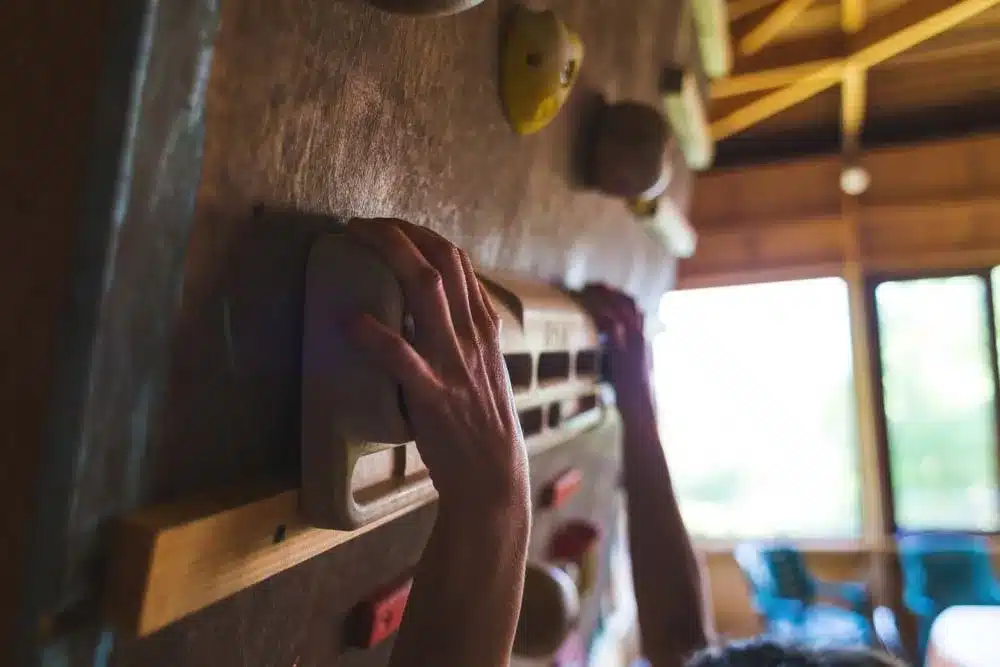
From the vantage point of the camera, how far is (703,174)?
14.6ft

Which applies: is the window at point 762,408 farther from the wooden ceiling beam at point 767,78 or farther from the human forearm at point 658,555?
the human forearm at point 658,555

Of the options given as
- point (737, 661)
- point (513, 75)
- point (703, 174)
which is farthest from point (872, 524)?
point (513, 75)

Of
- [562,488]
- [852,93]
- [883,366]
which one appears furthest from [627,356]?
[883,366]

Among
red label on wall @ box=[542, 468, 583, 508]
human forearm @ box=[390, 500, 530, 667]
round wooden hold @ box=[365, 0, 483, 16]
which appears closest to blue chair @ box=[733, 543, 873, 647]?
red label on wall @ box=[542, 468, 583, 508]

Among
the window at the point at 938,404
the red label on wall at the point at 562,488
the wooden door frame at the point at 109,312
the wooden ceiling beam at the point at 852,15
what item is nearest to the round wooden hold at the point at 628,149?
the red label on wall at the point at 562,488

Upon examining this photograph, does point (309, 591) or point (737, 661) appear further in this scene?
point (737, 661)

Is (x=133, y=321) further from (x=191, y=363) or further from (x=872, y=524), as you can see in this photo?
(x=872, y=524)

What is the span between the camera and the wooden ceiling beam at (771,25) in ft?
11.2

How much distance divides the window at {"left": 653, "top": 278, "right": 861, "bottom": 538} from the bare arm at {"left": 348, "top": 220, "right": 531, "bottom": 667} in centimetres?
399

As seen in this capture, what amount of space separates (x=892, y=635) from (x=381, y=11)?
393 cm

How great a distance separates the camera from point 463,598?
1.65 ft

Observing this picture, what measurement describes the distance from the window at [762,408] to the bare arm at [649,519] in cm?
321

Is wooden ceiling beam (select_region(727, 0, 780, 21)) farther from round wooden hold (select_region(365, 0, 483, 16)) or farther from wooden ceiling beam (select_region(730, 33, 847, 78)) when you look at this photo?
round wooden hold (select_region(365, 0, 483, 16))

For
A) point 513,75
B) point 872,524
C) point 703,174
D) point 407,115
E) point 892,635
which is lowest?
point 892,635
